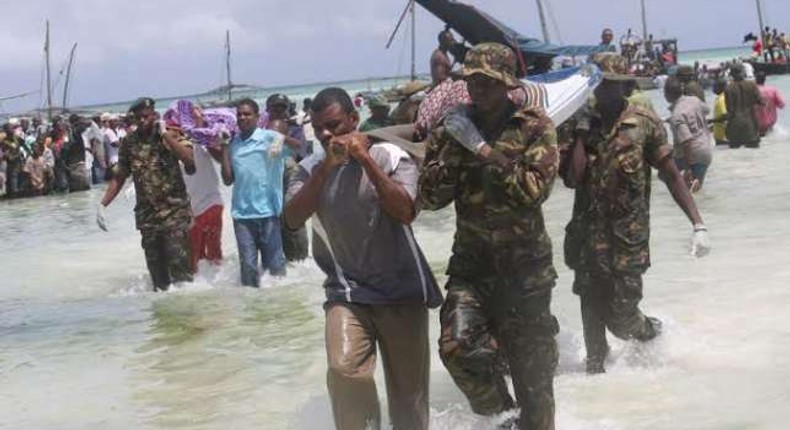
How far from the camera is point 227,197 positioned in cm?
1931

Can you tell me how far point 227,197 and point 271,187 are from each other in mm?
9769

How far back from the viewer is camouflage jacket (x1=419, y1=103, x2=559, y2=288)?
4.46m

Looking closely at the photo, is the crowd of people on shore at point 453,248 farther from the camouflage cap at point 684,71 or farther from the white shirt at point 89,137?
the white shirt at point 89,137

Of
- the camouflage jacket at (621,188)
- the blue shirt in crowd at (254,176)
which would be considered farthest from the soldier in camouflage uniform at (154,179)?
the camouflage jacket at (621,188)

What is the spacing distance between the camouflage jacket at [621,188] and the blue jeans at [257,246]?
4.21 meters

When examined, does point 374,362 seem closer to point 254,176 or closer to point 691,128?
point 254,176

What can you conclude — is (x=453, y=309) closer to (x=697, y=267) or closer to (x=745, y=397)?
(x=745, y=397)

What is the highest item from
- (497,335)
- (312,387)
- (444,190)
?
(444,190)

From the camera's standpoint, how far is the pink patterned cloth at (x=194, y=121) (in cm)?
967

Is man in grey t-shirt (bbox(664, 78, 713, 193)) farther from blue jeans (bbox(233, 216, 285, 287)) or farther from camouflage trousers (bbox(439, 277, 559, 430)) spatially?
camouflage trousers (bbox(439, 277, 559, 430))

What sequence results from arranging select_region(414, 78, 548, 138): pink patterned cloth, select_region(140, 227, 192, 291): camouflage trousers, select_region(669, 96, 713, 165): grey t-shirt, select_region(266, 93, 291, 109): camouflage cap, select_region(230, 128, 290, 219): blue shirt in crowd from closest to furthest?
select_region(414, 78, 548, 138): pink patterned cloth → select_region(230, 128, 290, 219): blue shirt in crowd → select_region(140, 227, 192, 291): camouflage trousers → select_region(266, 93, 291, 109): camouflage cap → select_region(669, 96, 713, 165): grey t-shirt

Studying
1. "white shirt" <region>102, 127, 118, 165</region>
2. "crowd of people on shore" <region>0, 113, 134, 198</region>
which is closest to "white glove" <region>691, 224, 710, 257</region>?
"crowd of people on shore" <region>0, 113, 134, 198</region>

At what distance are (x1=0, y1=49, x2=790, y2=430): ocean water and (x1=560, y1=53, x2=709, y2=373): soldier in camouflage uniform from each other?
1.82 feet

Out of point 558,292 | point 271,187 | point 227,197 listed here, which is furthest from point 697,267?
point 227,197
